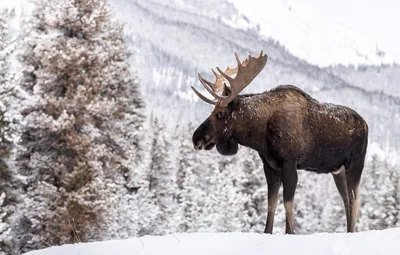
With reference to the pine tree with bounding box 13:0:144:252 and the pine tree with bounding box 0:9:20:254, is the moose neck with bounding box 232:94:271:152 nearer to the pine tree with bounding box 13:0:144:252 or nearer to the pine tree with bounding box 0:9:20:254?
the pine tree with bounding box 13:0:144:252

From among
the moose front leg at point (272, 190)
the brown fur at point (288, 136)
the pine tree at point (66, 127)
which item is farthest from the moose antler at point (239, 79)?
the pine tree at point (66, 127)

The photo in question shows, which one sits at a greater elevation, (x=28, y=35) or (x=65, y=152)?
(x=28, y=35)

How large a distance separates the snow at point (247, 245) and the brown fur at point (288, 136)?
1465 mm

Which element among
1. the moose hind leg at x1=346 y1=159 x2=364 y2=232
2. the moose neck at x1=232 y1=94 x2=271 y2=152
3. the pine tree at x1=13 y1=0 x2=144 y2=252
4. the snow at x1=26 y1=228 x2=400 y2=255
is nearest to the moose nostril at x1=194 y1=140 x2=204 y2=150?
the moose neck at x1=232 y1=94 x2=271 y2=152

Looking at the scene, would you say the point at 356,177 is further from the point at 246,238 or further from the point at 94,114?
the point at 94,114

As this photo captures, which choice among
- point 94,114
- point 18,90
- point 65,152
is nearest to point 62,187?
point 65,152

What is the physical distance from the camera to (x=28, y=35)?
693 inches

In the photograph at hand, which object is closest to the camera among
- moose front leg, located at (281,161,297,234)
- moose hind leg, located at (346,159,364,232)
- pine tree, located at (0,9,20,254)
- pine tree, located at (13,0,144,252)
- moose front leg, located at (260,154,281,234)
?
moose front leg, located at (281,161,297,234)

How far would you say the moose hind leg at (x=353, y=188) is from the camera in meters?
8.00

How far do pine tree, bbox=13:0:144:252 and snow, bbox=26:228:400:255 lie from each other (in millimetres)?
9251

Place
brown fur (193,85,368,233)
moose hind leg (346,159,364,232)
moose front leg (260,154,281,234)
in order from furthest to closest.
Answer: moose hind leg (346,159,364,232) < moose front leg (260,154,281,234) < brown fur (193,85,368,233)

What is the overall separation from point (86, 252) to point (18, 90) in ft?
40.0

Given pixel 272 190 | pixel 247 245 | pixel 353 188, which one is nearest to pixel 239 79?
pixel 272 190

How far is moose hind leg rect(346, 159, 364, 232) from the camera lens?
8000mm
